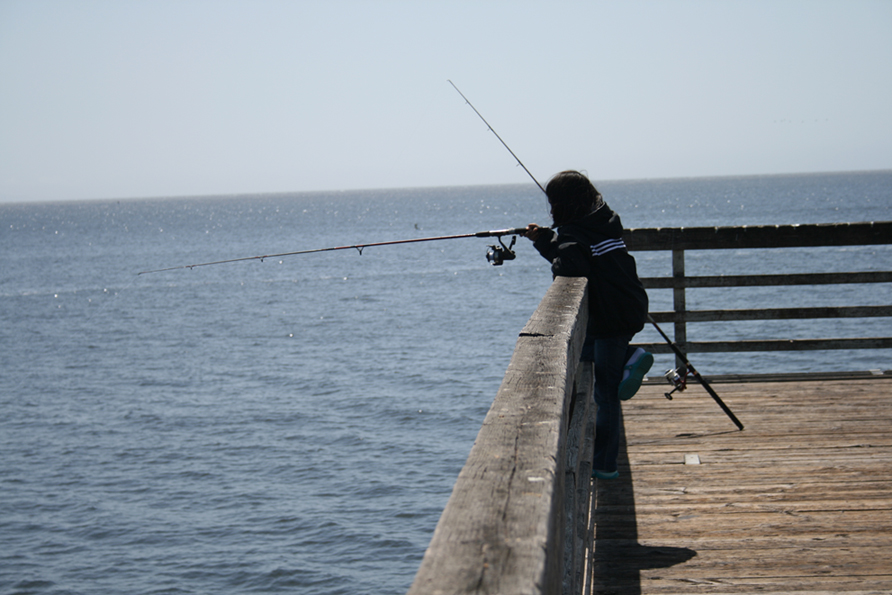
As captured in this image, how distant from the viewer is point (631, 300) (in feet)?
11.6

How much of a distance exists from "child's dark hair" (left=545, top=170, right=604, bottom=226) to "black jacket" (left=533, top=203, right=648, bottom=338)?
0.06 meters

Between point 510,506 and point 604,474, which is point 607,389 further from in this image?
point 510,506

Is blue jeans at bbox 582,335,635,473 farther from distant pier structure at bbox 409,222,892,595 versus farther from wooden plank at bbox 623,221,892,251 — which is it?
wooden plank at bbox 623,221,892,251

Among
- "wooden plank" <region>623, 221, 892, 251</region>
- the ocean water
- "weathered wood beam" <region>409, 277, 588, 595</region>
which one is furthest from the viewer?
the ocean water

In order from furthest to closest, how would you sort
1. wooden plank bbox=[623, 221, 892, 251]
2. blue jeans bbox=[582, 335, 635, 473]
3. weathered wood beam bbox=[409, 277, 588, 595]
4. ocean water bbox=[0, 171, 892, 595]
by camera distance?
ocean water bbox=[0, 171, 892, 595] → wooden plank bbox=[623, 221, 892, 251] → blue jeans bbox=[582, 335, 635, 473] → weathered wood beam bbox=[409, 277, 588, 595]

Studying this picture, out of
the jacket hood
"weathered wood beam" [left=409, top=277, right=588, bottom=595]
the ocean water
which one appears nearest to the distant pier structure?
"weathered wood beam" [left=409, top=277, right=588, bottom=595]

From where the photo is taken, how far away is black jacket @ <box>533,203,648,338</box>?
3.41 meters

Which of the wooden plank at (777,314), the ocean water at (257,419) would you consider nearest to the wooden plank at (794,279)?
the wooden plank at (777,314)

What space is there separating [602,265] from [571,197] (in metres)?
0.35

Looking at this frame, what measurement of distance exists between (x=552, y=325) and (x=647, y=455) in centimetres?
217

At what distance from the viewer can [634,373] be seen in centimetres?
364

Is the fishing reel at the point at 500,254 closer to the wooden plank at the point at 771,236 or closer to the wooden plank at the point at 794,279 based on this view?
the wooden plank at the point at 771,236

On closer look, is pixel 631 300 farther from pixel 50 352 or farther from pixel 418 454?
pixel 50 352

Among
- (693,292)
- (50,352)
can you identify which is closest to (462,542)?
(50,352)
